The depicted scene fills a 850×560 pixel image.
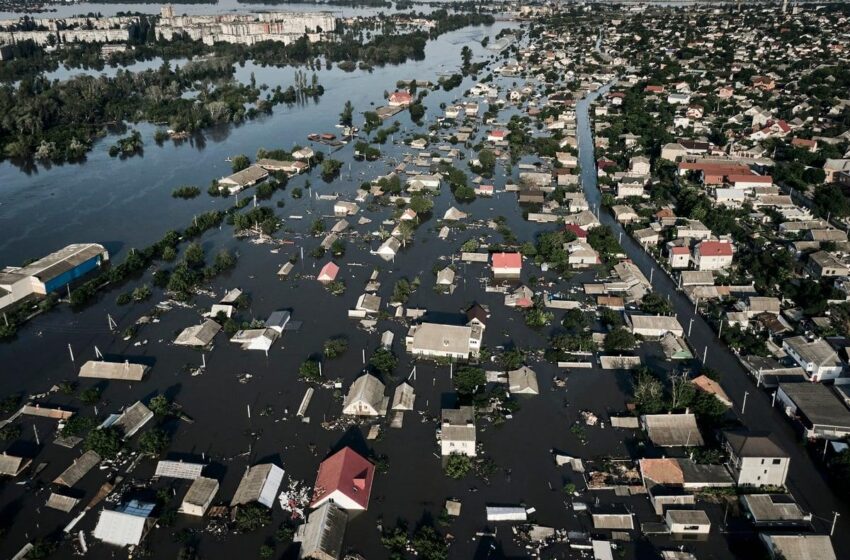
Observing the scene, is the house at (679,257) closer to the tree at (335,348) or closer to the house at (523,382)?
the house at (523,382)

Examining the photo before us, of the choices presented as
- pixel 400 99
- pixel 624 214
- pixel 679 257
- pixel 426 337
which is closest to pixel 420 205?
pixel 624 214

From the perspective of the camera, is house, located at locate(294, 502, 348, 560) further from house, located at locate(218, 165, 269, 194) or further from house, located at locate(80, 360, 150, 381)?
house, located at locate(218, 165, 269, 194)

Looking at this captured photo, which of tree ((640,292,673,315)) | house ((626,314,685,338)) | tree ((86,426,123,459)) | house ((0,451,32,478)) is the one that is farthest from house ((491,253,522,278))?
house ((0,451,32,478))

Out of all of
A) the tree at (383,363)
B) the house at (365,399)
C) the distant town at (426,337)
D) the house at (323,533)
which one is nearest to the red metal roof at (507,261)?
the distant town at (426,337)

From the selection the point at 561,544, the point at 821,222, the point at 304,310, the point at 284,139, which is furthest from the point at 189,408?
the point at 284,139

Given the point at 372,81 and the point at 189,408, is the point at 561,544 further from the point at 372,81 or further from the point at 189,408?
the point at 372,81

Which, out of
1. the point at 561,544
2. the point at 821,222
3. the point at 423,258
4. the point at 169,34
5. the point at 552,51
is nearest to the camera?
the point at 561,544
